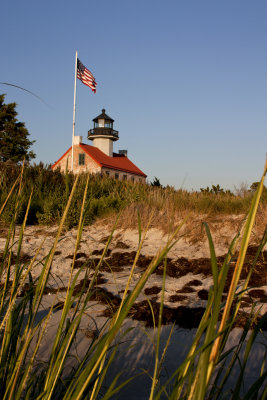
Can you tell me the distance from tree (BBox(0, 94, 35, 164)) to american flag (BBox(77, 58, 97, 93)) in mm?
9201

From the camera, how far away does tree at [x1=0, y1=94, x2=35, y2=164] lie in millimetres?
32750

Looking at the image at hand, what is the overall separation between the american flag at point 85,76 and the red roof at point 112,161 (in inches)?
493

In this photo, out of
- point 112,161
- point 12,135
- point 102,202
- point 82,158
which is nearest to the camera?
point 102,202

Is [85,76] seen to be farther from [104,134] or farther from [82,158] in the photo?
[104,134]

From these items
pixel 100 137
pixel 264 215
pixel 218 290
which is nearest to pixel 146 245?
pixel 264 215

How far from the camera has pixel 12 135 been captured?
110 feet

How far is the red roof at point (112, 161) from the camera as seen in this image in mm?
40812

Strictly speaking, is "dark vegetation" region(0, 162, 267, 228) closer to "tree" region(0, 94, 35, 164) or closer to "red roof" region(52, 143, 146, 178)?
"tree" region(0, 94, 35, 164)

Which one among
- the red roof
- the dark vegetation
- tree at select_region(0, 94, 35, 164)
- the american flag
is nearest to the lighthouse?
the red roof

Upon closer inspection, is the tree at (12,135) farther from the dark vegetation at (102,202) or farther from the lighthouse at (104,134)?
the dark vegetation at (102,202)

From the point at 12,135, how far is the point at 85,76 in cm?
1029

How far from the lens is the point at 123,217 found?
785 cm

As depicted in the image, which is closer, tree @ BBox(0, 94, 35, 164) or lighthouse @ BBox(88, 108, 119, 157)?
tree @ BBox(0, 94, 35, 164)

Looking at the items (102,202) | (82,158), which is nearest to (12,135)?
(82,158)
